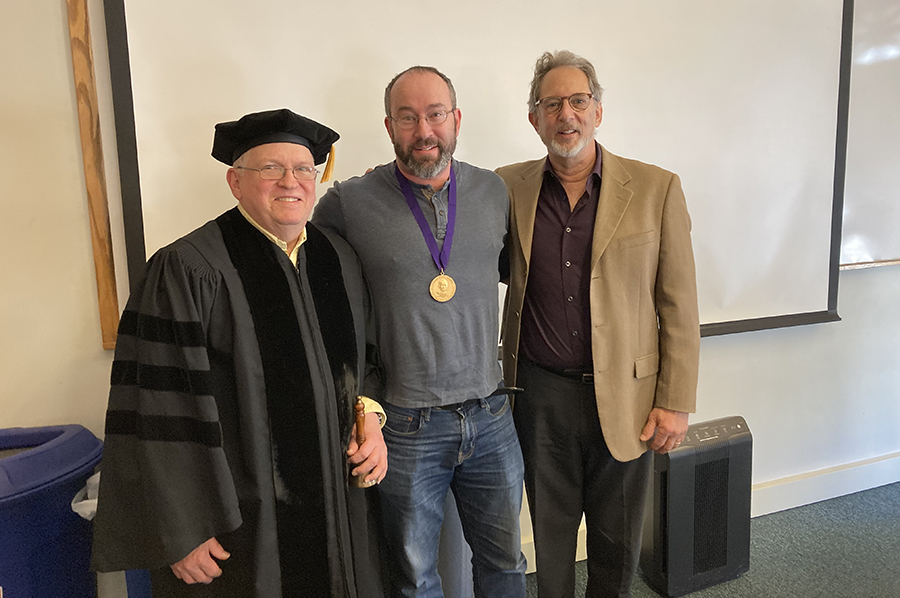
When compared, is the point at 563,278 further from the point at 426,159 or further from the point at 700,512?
the point at 700,512

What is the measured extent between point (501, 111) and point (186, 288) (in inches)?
57.9

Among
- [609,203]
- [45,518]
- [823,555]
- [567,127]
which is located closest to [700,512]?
[823,555]

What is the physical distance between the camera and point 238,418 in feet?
4.26

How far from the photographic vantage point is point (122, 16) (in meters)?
1.72

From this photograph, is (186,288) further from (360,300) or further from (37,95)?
(37,95)

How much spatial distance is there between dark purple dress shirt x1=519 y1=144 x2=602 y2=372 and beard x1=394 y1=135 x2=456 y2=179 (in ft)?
1.20

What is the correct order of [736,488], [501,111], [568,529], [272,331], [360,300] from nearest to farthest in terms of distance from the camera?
[272,331], [360,300], [568,529], [501,111], [736,488]

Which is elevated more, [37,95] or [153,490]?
[37,95]

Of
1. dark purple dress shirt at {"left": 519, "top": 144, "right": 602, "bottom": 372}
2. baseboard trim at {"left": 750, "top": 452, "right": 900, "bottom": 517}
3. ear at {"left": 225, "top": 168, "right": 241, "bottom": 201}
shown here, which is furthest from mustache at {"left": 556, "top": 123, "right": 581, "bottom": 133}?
baseboard trim at {"left": 750, "top": 452, "right": 900, "bottom": 517}

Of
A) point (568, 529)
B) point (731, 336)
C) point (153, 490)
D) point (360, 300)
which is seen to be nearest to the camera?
point (153, 490)

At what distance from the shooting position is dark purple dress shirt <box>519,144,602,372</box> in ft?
5.51

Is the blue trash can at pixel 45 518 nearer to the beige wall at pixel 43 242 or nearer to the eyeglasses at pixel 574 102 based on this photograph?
the beige wall at pixel 43 242

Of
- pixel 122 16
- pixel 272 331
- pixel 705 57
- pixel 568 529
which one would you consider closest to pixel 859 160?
pixel 705 57

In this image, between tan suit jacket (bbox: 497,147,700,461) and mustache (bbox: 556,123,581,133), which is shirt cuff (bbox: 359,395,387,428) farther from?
mustache (bbox: 556,123,581,133)
